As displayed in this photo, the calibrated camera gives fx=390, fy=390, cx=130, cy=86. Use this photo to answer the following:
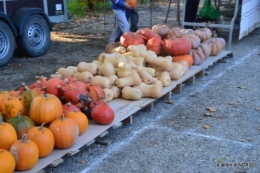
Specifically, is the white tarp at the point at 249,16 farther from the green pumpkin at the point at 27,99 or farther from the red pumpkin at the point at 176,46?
the green pumpkin at the point at 27,99

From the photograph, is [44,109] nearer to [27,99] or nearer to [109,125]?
[27,99]

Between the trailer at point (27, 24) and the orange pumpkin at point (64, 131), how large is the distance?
417 centimetres

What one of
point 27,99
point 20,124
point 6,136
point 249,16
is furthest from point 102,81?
point 249,16

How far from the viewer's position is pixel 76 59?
8.06 metres

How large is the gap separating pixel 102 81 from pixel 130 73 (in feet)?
1.43

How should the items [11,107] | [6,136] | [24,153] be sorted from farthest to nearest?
[11,107], [6,136], [24,153]

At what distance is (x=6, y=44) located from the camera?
24.6ft

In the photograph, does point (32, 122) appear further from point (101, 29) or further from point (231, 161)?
point (101, 29)

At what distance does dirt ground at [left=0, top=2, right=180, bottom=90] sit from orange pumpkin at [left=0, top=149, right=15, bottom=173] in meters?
3.17

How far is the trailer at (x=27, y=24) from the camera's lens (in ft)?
24.4

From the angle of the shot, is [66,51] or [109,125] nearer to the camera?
[109,125]

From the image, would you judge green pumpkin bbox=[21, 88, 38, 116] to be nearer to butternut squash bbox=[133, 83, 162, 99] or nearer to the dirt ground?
butternut squash bbox=[133, 83, 162, 99]

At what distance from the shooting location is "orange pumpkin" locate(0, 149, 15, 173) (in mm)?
3104

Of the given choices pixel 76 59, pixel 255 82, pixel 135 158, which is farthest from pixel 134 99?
pixel 76 59
